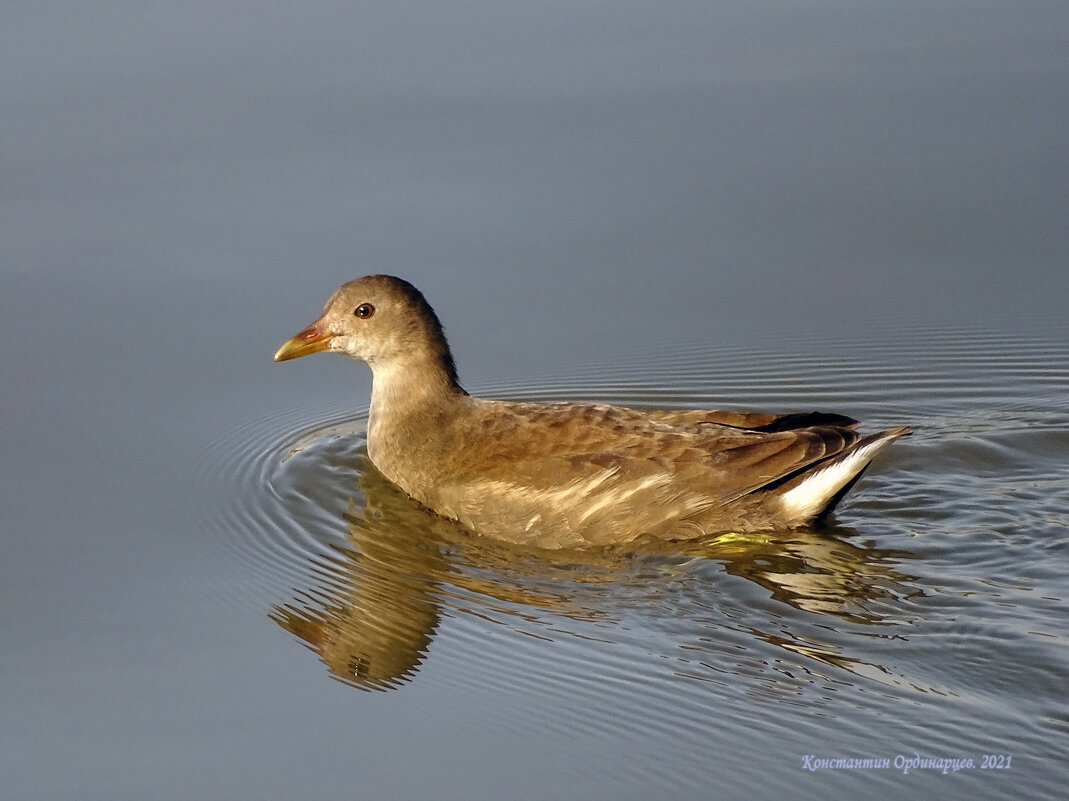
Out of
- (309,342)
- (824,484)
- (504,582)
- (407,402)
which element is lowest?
(504,582)

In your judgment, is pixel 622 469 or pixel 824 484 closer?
pixel 824 484

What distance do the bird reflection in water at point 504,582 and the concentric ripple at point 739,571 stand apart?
15 millimetres

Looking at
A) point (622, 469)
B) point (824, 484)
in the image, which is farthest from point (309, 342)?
point (824, 484)

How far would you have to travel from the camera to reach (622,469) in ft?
24.3

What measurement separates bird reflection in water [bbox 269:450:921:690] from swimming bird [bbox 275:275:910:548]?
11cm

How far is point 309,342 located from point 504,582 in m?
2.17

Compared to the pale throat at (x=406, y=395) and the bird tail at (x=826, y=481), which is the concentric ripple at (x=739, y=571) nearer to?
the bird tail at (x=826, y=481)

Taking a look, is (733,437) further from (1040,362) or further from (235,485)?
(235,485)

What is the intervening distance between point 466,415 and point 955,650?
3.13m

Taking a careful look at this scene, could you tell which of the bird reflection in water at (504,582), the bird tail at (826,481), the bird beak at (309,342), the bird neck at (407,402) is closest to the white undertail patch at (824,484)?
the bird tail at (826,481)

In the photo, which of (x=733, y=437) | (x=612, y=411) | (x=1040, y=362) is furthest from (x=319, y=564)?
(x=1040, y=362)

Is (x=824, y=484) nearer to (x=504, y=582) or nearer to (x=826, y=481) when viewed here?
(x=826, y=481)

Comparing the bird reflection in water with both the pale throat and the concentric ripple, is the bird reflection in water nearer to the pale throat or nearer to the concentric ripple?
the concentric ripple

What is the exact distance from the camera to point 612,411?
772 centimetres
